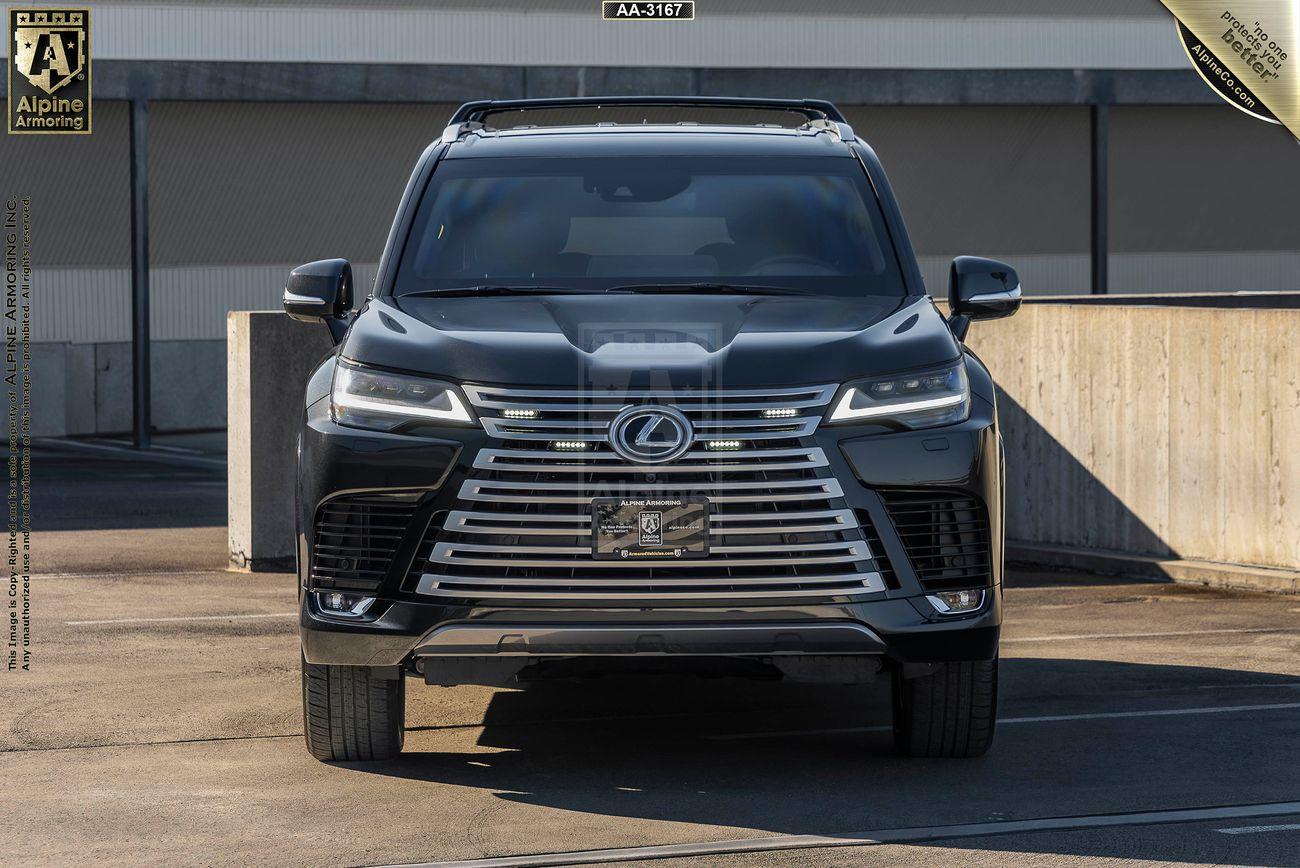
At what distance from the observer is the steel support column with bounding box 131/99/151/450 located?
82.3ft

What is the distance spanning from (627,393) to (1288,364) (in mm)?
6236

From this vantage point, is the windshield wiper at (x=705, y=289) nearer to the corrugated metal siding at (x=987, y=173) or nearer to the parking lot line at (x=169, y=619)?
the parking lot line at (x=169, y=619)

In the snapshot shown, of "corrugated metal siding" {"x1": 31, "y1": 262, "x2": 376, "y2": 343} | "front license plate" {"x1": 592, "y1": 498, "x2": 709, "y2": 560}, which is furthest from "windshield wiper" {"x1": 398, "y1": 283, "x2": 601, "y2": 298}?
"corrugated metal siding" {"x1": 31, "y1": 262, "x2": 376, "y2": 343}

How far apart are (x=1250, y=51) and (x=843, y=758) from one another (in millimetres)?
21601

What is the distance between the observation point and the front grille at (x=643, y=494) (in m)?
6.25

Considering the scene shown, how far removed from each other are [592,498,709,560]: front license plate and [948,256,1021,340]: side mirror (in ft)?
5.17

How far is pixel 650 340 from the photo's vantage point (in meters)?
6.59

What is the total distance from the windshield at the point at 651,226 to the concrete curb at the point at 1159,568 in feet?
15.6

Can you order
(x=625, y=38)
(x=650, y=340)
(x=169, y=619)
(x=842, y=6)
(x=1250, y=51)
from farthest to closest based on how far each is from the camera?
(x=842, y=6), (x=625, y=38), (x=1250, y=51), (x=169, y=619), (x=650, y=340)

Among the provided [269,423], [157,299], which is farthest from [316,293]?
[157,299]

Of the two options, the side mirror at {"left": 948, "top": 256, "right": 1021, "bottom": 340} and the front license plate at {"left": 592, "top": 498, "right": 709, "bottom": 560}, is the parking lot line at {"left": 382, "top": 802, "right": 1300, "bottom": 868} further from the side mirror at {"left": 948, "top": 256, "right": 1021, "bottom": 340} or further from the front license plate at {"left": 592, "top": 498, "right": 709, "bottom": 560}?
the side mirror at {"left": 948, "top": 256, "right": 1021, "bottom": 340}

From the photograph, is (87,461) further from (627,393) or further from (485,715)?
Result: (627,393)

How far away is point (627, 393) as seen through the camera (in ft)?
20.7

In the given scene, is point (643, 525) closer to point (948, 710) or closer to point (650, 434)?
point (650, 434)
